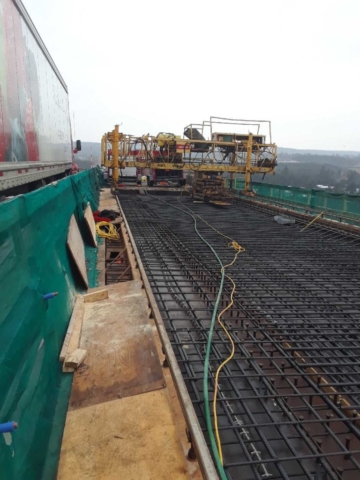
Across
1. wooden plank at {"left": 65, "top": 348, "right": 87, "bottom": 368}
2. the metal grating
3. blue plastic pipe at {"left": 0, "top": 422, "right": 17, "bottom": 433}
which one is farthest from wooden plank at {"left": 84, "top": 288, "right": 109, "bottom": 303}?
blue plastic pipe at {"left": 0, "top": 422, "right": 17, "bottom": 433}

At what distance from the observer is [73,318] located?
3.45 m

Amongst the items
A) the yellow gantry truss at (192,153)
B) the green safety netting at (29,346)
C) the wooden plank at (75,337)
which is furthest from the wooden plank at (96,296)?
the yellow gantry truss at (192,153)

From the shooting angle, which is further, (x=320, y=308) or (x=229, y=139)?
(x=229, y=139)

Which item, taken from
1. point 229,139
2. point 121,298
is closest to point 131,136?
point 229,139

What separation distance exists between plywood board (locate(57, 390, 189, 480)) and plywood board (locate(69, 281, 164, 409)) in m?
0.11

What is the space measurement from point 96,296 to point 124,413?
1.93m

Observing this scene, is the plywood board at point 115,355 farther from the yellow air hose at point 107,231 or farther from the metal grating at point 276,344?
the yellow air hose at point 107,231

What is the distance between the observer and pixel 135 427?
2238mm

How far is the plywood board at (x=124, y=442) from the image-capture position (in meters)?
1.93

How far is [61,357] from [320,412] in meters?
2.12

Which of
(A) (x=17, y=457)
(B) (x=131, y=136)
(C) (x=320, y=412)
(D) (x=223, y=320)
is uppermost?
(B) (x=131, y=136)

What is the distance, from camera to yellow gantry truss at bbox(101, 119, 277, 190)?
16594 mm

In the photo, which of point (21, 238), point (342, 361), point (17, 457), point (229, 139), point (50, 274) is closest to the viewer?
point (17, 457)

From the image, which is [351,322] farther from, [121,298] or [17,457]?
[17,457]
